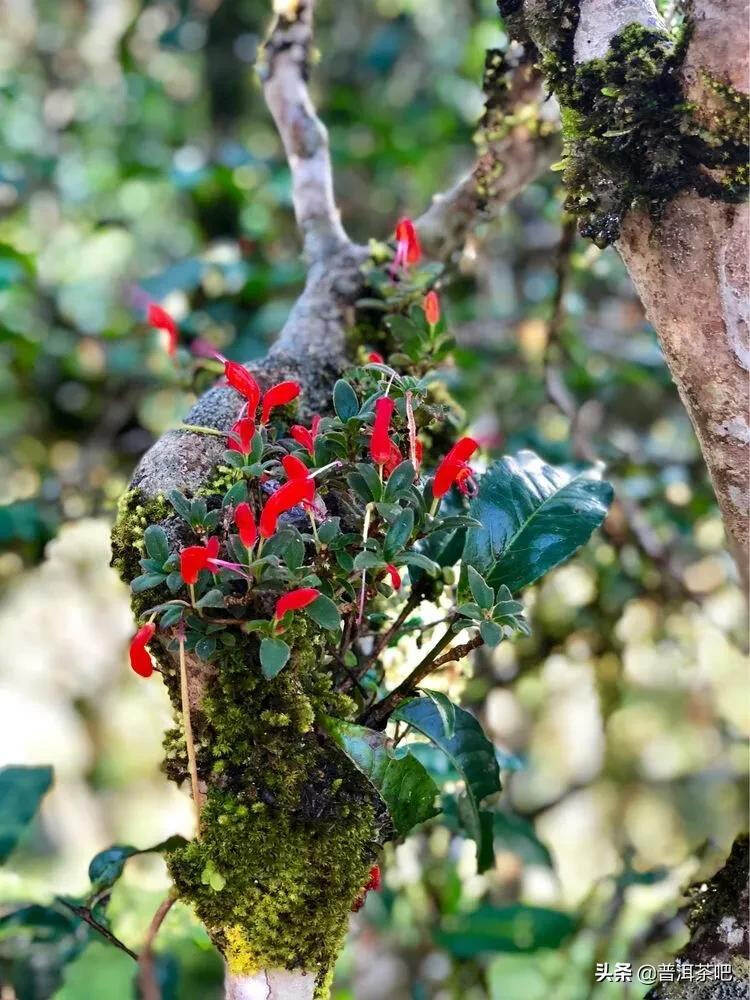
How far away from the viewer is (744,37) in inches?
30.7

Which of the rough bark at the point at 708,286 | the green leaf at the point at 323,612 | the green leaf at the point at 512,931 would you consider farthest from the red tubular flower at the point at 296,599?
the green leaf at the point at 512,931

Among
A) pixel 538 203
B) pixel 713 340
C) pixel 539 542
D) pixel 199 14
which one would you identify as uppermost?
pixel 199 14

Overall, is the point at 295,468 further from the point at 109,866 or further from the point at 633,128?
the point at 109,866

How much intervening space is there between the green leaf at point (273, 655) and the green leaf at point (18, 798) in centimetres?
76

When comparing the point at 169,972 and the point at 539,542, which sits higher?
the point at 539,542

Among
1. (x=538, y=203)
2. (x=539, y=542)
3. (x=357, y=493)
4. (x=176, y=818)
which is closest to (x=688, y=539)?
(x=538, y=203)

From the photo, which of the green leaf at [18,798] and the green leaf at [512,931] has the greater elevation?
the green leaf at [18,798]

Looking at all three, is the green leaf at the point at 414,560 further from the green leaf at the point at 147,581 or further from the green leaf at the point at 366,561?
the green leaf at the point at 147,581

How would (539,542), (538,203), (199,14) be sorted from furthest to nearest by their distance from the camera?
(199,14) < (538,203) < (539,542)

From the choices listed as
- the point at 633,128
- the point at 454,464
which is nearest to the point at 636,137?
the point at 633,128

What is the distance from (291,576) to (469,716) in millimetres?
298

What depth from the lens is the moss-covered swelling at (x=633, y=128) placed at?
2.68 feet

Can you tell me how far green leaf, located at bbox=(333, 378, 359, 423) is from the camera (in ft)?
3.12

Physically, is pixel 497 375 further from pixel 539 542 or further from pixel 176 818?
pixel 176 818
